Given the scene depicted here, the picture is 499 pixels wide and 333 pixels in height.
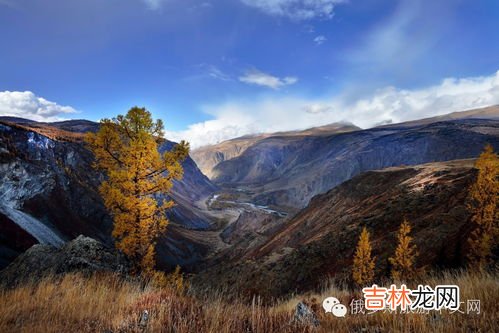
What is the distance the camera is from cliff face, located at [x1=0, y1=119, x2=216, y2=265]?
34.0 m

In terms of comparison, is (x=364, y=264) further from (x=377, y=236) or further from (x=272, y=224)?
(x=272, y=224)

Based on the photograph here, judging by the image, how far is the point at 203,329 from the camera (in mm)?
4070

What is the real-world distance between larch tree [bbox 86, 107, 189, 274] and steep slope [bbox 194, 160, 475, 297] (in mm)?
19624

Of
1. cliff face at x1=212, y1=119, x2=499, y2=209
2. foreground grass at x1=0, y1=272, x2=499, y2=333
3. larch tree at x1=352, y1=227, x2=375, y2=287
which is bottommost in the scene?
larch tree at x1=352, y1=227, x2=375, y2=287

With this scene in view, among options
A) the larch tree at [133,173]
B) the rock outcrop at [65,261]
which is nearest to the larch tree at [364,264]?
the larch tree at [133,173]

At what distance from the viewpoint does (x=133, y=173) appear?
15344 mm

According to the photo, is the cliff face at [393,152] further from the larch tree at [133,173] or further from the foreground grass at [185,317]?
the foreground grass at [185,317]

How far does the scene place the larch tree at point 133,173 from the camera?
15367mm

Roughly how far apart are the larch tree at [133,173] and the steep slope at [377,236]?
19624mm

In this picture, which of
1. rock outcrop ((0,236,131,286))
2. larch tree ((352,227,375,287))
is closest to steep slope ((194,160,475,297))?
larch tree ((352,227,375,287))

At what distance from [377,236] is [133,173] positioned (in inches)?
1287

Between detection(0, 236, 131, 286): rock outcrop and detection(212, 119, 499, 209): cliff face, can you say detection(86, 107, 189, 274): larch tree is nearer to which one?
detection(0, 236, 131, 286): rock outcrop

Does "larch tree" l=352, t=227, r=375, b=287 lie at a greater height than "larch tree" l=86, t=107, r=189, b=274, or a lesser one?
lesser

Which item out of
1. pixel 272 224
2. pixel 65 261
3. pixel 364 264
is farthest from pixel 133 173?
pixel 272 224
